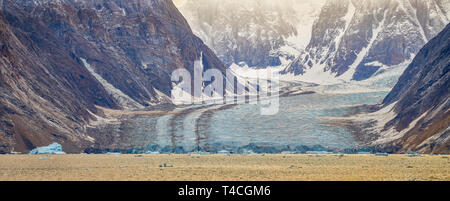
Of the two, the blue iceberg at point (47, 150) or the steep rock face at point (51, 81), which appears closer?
the blue iceberg at point (47, 150)

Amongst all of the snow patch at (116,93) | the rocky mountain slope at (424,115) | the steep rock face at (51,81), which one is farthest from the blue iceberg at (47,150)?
the snow patch at (116,93)

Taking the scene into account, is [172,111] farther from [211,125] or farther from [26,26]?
[26,26]

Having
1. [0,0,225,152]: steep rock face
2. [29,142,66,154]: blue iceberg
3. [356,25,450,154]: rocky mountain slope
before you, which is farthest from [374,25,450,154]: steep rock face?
[0,0,225,152]: steep rock face

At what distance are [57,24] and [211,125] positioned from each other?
74.6 meters

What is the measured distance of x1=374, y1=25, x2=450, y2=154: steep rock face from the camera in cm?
8656

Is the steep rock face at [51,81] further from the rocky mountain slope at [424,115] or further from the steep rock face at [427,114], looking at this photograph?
the steep rock face at [427,114]

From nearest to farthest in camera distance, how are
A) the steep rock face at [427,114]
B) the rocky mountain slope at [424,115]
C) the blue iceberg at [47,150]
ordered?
the blue iceberg at [47,150]
the steep rock face at [427,114]
the rocky mountain slope at [424,115]

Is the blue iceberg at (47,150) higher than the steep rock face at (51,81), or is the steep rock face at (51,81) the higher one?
the steep rock face at (51,81)

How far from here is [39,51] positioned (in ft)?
505

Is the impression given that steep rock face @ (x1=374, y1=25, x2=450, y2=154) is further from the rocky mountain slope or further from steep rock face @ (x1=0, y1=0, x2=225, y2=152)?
steep rock face @ (x1=0, y1=0, x2=225, y2=152)

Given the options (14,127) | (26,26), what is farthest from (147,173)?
(26,26)

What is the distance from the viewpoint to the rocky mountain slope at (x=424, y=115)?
3435 inches

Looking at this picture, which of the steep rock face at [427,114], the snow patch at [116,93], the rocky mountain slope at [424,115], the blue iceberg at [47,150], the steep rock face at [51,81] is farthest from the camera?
the snow patch at [116,93]
